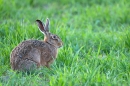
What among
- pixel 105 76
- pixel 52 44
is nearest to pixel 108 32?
pixel 52 44

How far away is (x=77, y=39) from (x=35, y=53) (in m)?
1.48

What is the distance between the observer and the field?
16.4 ft

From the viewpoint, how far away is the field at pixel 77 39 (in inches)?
197

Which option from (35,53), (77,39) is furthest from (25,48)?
(77,39)

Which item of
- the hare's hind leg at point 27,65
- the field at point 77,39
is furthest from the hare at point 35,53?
the field at point 77,39

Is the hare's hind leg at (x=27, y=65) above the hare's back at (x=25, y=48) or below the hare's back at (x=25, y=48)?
below

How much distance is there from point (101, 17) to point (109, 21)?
9.1 inches

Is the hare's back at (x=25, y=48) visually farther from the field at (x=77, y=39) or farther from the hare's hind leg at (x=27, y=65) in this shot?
the field at (x=77, y=39)

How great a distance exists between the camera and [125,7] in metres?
8.52

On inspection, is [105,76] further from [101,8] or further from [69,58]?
[101,8]

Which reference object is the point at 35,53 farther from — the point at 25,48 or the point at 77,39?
the point at 77,39

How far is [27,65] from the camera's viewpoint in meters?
5.35

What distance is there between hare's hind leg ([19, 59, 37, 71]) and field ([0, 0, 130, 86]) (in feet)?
0.25

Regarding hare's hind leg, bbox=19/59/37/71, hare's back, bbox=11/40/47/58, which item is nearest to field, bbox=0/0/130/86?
hare's hind leg, bbox=19/59/37/71
